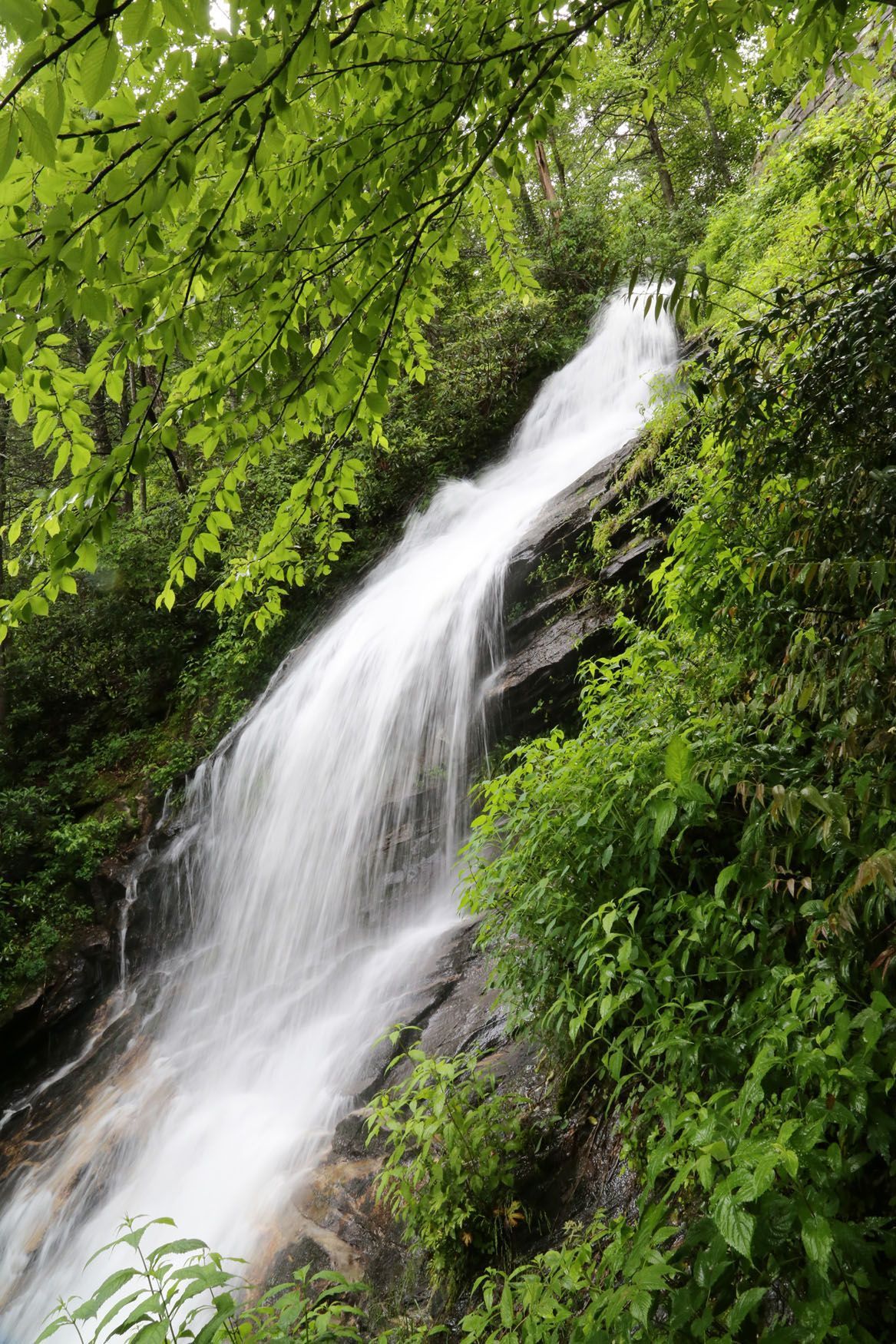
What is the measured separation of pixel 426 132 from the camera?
214cm

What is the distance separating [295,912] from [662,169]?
1510 centimetres

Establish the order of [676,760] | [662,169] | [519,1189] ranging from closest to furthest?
[676,760], [519,1189], [662,169]

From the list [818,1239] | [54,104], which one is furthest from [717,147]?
[818,1239]

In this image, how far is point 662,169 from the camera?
14672 mm

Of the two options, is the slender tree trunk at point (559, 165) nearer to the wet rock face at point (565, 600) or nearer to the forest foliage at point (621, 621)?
the wet rock face at point (565, 600)

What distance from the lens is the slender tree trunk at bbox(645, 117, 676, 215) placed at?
14.3 m

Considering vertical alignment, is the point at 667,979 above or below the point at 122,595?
below

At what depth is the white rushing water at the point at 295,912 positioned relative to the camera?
5.01m

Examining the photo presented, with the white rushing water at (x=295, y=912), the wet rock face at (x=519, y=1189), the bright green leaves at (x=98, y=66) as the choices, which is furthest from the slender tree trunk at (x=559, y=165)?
the bright green leaves at (x=98, y=66)

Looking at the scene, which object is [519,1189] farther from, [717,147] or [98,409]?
[717,147]

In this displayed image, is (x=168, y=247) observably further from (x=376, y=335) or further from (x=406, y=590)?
(x=406, y=590)

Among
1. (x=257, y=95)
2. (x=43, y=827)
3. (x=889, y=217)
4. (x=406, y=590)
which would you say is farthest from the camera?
(x=43, y=827)

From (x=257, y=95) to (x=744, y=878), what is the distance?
8.87 ft

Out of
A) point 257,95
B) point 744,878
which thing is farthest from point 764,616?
point 257,95
